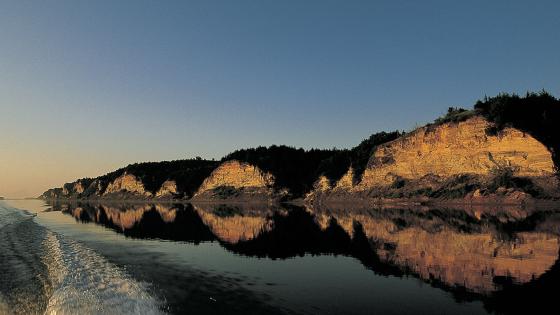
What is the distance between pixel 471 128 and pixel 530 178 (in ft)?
45.2

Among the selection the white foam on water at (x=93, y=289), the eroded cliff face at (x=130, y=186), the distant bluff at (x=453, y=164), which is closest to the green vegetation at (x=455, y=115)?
the distant bluff at (x=453, y=164)

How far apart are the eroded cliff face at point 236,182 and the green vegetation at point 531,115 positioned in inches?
2631

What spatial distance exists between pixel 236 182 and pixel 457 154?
78987 millimetres

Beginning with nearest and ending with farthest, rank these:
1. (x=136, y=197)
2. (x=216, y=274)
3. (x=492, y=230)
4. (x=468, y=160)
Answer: (x=216, y=274), (x=492, y=230), (x=468, y=160), (x=136, y=197)

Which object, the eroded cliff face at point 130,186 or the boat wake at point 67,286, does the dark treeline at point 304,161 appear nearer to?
the eroded cliff face at point 130,186

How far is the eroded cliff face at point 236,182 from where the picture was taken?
119500mm

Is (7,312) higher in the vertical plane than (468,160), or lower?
lower

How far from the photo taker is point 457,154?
214 feet

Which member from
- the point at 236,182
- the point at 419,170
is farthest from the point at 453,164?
the point at 236,182

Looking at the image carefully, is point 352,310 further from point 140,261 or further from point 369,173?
point 369,173

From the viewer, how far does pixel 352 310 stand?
895cm

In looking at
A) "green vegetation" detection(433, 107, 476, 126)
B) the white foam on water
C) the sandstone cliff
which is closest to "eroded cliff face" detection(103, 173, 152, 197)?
the sandstone cliff

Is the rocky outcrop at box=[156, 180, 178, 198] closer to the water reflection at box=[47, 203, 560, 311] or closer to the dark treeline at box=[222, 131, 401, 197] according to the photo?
the dark treeline at box=[222, 131, 401, 197]

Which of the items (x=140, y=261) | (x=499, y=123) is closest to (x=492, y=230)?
(x=140, y=261)
